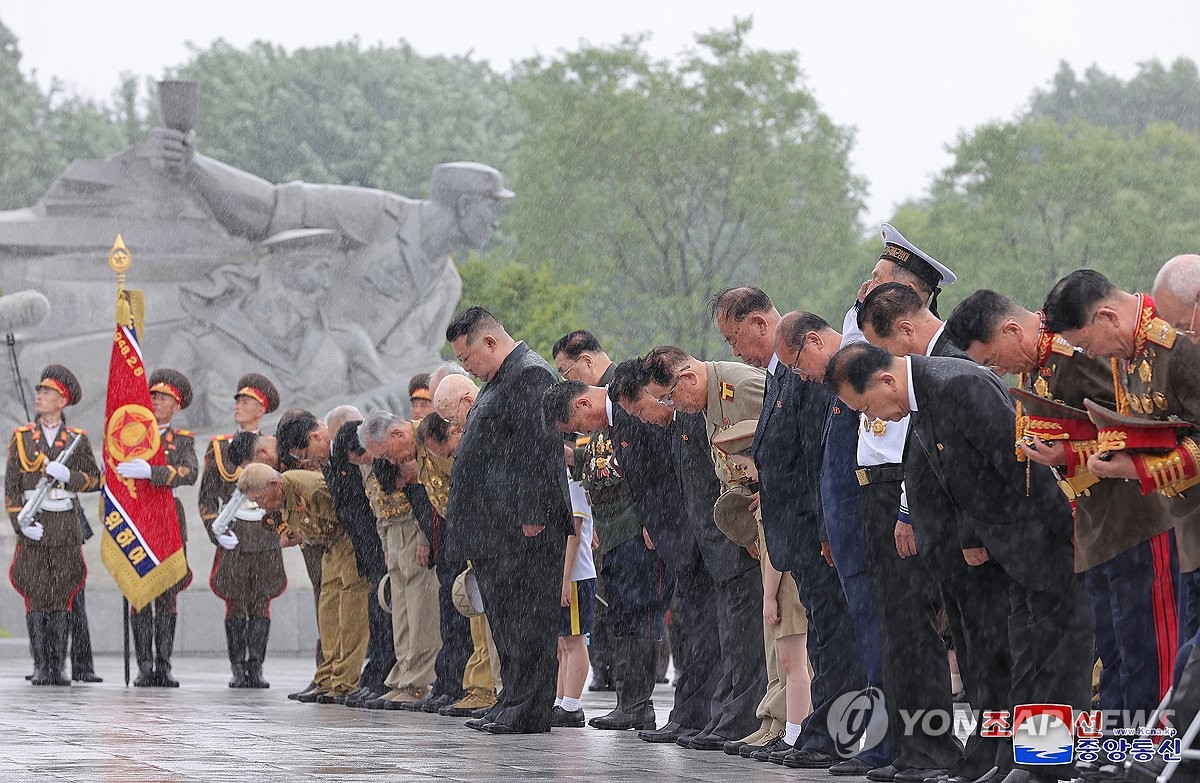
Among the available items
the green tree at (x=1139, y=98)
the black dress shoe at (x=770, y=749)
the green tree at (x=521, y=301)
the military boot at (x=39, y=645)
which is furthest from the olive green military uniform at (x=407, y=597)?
the green tree at (x=1139, y=98)

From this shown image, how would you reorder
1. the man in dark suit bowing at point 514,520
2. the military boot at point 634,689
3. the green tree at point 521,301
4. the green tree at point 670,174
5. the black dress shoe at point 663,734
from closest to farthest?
1. the black dress shoe at point 663,734
2. the man in dark suit bowing at point 514,520
3. the military boot at point 634,689
4. the green tree at point 521,301
5. the green tree at point 670,174

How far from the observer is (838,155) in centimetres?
4656

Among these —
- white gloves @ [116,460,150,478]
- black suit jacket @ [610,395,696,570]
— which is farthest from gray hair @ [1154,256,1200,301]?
white gloves @ [116,460,150,478]

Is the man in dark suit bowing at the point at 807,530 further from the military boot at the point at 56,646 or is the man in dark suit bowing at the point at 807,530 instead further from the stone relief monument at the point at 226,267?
the stone relief monument at the point at 226,267

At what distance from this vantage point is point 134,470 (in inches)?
571

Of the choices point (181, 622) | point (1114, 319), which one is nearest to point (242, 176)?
point (181, 622)

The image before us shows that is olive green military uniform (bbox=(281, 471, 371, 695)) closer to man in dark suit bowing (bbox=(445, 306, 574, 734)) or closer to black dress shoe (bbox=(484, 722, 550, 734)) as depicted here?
man in dark suit bowing (bbox=(445, 306, 574, 734))

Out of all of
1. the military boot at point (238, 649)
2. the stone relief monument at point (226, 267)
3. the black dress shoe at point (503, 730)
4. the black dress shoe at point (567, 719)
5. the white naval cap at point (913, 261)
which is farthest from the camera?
the stone relief monument at point (226, 267)

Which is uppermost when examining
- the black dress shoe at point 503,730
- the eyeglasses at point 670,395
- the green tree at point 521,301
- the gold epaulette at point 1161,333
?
the green tree at point 521,301

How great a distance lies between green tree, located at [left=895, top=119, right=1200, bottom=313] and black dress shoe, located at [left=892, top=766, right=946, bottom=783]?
35.2 metres

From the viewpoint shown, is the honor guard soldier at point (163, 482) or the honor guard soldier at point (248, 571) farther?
the honor guard soldier at point (163, 482)

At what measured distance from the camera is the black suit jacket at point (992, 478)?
7.02m

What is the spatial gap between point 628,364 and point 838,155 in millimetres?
37786

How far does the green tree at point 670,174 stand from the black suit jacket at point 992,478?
37.3 meters
